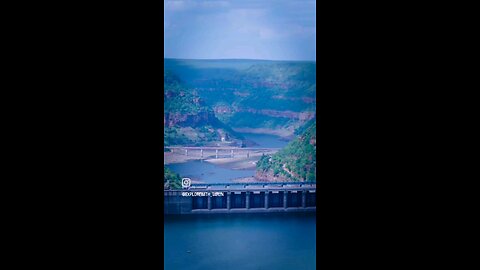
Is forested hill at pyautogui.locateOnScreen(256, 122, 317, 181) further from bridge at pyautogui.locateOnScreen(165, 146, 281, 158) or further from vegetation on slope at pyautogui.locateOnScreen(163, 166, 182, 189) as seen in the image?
vegetation on slope at pyautogui.locateOnScreen(163, 166, 182, 189)

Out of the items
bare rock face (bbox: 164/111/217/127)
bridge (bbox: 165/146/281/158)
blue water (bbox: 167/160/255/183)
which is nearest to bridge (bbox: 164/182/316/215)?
blue water (bbox: 167/160/255/183)

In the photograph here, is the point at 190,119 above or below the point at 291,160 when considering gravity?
above

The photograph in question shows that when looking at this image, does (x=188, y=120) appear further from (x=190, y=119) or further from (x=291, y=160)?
(x=291, y=160)

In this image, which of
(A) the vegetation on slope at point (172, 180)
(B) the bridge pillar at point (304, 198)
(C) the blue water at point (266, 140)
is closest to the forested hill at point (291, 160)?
(C) the blue water at point (266, 140)

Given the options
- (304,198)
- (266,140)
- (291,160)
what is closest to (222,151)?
(266,140)

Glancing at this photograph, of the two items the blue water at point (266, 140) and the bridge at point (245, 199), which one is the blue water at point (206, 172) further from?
the blue water at point (266, 140)
